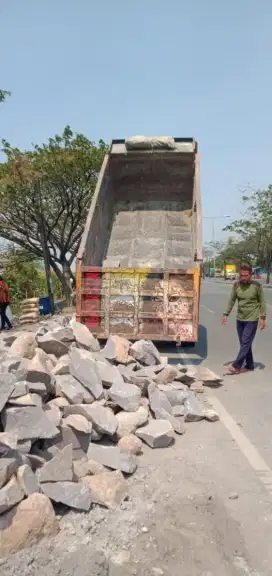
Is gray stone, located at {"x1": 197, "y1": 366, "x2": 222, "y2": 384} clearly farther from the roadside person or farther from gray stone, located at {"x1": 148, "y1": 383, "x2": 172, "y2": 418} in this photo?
the roadside person

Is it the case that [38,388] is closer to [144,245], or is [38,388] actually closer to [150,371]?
[150,371]

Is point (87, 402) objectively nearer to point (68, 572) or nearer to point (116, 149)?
point (68, 572)

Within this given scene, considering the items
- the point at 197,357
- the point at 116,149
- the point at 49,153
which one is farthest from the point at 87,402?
the point at 49,153

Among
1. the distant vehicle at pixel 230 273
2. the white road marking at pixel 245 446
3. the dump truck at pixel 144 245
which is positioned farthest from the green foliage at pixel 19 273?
the distant vehicle at pixel 230 273

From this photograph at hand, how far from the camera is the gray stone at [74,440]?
3.75 metres

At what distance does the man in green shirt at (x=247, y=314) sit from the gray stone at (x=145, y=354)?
1428 mm

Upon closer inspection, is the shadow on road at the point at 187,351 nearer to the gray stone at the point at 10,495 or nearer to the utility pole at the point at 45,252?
the gray stone at the point at 10,495

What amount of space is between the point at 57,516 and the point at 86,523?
0.21 m

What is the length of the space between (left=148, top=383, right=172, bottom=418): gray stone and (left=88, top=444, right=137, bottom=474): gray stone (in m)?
1.10

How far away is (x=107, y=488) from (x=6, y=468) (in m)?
0.75

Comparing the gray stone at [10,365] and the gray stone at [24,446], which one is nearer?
the gray stone at [24,446]

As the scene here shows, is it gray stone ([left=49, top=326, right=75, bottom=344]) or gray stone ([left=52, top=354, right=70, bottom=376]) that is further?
gray stone ([left=49, top=326, right=75, bottom=344])

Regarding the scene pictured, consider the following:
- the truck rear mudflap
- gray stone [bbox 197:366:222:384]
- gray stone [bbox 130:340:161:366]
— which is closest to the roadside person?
the truck rear mudflap

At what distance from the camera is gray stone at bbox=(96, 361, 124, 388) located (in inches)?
200
